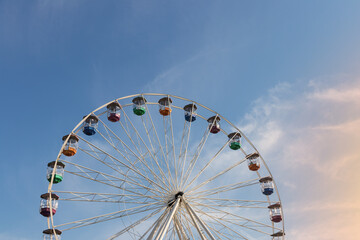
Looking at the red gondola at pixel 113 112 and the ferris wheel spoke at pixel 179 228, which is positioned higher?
the red gondola at pixel 113 112

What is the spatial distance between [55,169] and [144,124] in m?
5.40

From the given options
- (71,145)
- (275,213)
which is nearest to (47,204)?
(71,145)

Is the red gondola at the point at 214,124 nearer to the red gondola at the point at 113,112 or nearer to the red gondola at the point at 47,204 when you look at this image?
the red gondola at the point at 113,112

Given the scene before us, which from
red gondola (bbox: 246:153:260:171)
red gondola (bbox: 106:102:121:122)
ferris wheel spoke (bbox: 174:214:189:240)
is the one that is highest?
red gondola (bbox: 106:102:121:122)

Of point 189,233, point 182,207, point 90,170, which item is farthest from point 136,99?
point 189,233

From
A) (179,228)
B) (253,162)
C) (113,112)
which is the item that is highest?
(113,112)

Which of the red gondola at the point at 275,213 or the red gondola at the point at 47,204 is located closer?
the red gondola at the point at 47,204

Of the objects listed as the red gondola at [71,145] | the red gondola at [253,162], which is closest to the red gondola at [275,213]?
the red gondola at [253,162]

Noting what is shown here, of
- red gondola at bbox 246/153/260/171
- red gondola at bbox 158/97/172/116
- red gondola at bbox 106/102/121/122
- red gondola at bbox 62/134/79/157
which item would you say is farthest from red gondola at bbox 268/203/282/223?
red gondola at bbox 62/134/79/157

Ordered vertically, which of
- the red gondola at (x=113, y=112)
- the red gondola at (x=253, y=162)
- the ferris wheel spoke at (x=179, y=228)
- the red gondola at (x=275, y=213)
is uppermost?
the red gondola at (x=113, y=112)

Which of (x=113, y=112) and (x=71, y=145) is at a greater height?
(x=113, y=112)

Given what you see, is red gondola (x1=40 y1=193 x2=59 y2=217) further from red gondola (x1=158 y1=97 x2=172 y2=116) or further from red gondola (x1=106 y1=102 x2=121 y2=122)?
red gondola (x1=158 y1=97 x2=172 y2=116)

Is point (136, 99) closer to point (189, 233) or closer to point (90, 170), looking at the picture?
point (90, 170)

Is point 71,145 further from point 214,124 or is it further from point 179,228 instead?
point 214,124
